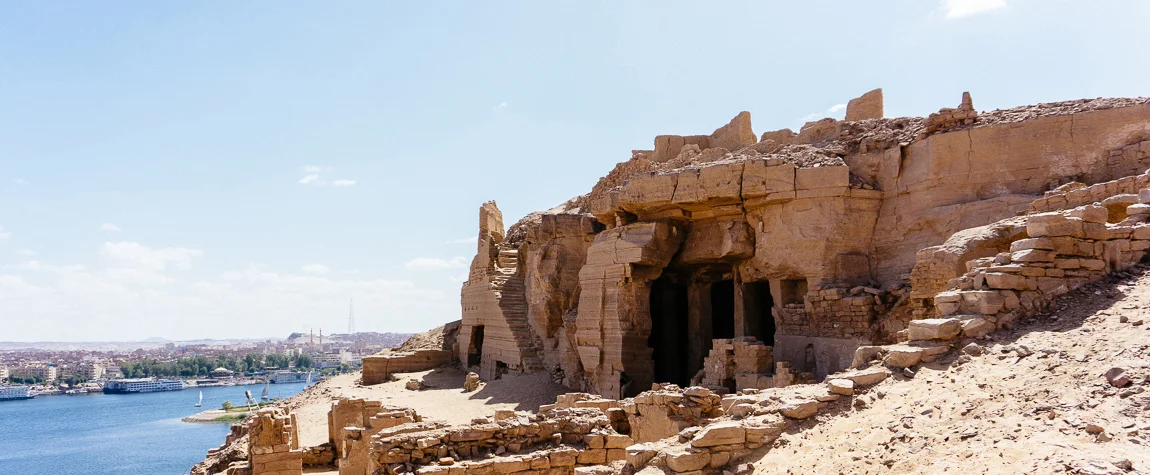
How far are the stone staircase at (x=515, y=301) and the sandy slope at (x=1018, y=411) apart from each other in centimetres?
1519

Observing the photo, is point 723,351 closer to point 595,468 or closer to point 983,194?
point 983,194

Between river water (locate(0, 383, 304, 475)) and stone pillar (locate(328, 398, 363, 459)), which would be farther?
river water (locate(0, 383, 304, 475))

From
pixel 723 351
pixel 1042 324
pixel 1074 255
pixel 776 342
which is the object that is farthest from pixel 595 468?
pixel 776 342

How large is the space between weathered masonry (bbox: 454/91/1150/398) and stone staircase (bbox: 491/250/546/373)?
0.08 meters

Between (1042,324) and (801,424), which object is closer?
(801,424)

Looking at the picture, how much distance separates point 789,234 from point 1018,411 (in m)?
9.95

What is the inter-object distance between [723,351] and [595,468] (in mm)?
7535

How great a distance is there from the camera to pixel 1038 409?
4957 mm

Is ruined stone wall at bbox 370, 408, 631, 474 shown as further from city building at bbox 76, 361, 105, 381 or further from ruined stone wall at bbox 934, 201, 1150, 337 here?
city building at bbox 76, 361, 105, 381

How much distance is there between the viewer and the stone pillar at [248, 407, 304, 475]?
1127cm

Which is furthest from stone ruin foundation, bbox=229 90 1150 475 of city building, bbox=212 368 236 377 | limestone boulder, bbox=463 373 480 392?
city building, bbox=212 368 236 377

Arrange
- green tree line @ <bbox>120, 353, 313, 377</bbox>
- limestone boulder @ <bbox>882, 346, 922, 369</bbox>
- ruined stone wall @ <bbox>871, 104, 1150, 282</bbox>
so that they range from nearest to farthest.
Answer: limestone boulder @ <bbox>882, 346, 922, 369</bbox> < ruined stone wall @ <bbox>871, 104, 1150, 282</bbox> < green tree line @ <bbox>120, 353, 313, 377</bbox>

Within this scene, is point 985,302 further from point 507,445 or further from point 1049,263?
point 507,445

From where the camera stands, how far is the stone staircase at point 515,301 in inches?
826
